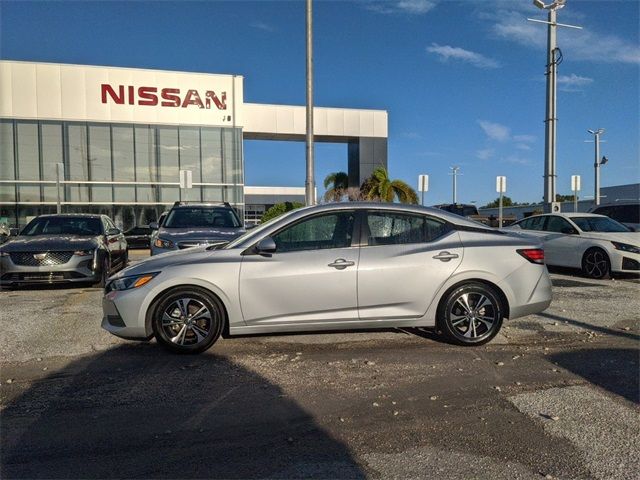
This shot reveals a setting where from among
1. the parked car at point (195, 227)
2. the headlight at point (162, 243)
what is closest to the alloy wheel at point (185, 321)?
the parked car at point (195, 227)

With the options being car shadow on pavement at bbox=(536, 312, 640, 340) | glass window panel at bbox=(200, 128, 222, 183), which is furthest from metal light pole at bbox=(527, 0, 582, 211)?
glass window panel at bbox=(200, 128, 222, 183)

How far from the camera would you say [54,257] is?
30.9 ft

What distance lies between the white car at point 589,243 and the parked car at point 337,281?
19.6 ft

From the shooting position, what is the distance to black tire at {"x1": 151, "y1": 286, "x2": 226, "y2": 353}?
5.27m

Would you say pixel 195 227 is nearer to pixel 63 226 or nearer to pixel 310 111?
pixel 63 226

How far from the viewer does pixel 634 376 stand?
463 centimetres

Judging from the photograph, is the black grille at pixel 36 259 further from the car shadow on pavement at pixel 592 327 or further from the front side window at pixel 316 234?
the car shadow on pavement at pixel 592 327

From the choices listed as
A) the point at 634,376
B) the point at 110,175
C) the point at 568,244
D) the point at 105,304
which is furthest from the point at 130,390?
the point at 110,175

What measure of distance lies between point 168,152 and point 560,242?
2103cm

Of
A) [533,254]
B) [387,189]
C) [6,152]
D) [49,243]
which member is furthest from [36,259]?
[6,152]

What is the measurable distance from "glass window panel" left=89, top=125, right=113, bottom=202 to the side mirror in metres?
23.6

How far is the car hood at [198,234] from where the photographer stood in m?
9.30

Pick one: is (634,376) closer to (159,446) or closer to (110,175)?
(159,446)

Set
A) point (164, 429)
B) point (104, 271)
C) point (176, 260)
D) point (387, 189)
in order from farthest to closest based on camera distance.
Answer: point (387, 189)
point (104, 271)
point (176, 260)
point (164, 429)
